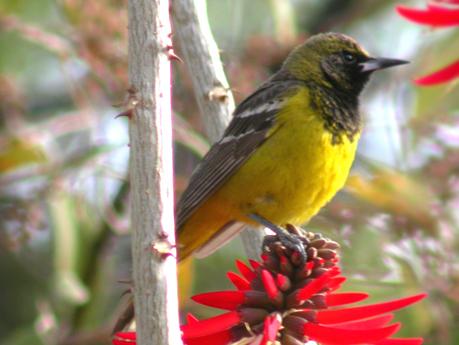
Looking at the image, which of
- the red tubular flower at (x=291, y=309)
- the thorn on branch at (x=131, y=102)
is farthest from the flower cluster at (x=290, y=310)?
the thorn on branch at (x=131, y=102)

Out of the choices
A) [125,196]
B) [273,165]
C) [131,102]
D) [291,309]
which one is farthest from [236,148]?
[131,102]

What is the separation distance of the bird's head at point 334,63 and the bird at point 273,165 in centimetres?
5

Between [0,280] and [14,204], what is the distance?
1530 millimetres

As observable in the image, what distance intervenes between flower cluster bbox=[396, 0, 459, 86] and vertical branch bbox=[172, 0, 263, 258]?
477 millimetres

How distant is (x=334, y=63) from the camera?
3.84 metres

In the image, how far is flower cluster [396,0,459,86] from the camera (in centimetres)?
245

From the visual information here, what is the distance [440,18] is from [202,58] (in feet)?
1.94

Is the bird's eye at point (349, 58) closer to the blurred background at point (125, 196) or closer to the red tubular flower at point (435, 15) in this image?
the blurred background at point (125, 196)

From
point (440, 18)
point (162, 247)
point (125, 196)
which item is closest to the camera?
point (162, 247)

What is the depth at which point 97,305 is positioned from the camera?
4.45 m

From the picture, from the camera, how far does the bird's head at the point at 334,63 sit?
3.76 meters

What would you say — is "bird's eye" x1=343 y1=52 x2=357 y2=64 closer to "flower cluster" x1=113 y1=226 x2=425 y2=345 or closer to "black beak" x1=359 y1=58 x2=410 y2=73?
"black beak" x1=359 y1=58 x2=410 y2=73

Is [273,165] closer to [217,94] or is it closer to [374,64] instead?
[374,64]

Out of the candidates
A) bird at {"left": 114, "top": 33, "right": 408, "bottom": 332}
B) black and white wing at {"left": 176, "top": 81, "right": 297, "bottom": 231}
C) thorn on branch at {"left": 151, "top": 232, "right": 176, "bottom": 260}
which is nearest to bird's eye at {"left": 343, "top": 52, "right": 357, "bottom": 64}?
bird at {"left": 114, "top": 33, "right": 408, "bottom": 332}
